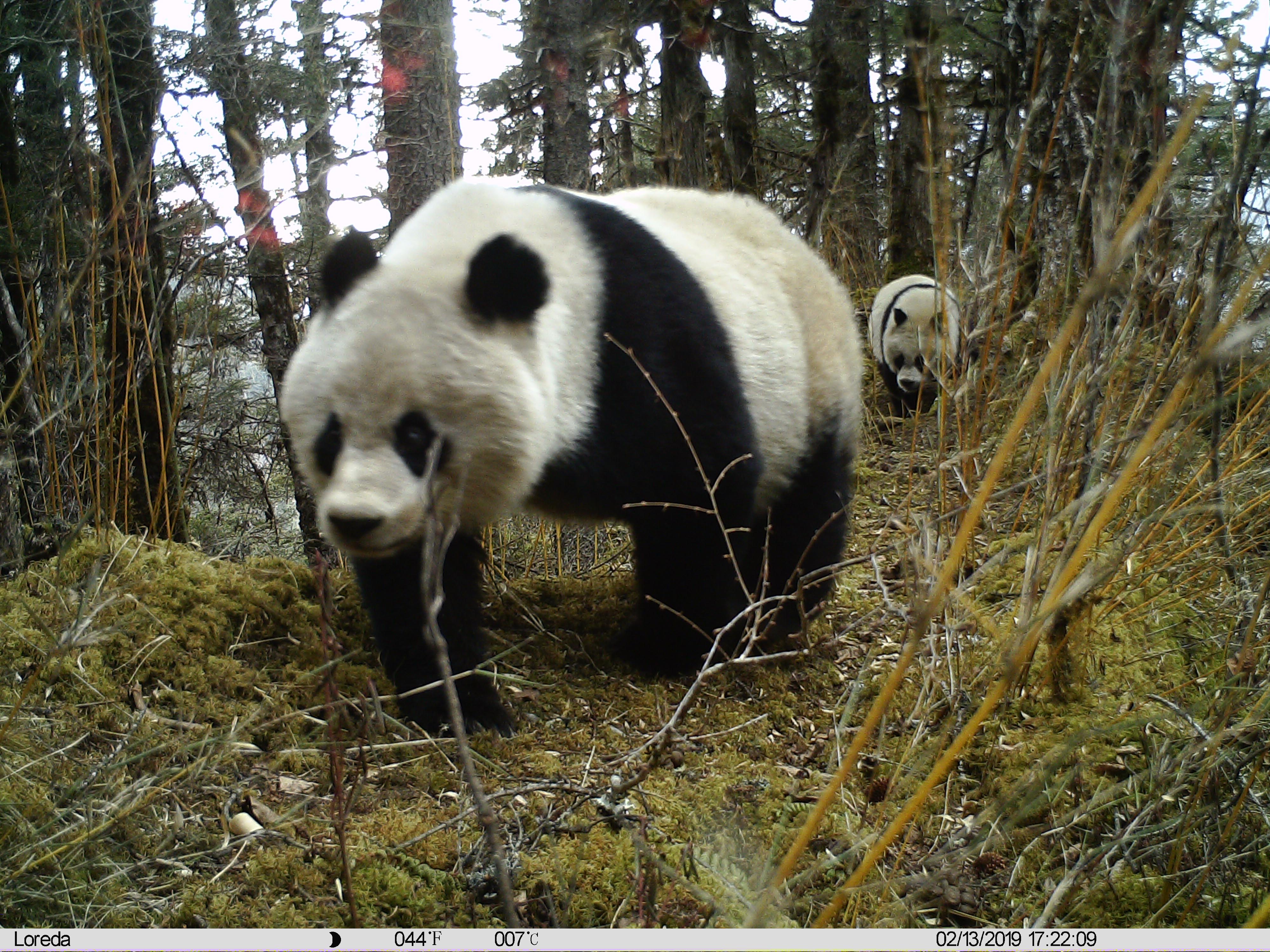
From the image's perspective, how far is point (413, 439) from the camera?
241cm

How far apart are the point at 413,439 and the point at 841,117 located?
320 inches

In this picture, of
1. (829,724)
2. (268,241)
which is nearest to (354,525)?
(829,724)

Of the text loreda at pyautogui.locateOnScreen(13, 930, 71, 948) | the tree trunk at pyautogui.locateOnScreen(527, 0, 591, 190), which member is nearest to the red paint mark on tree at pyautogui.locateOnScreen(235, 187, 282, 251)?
the tree trunk at pyautogui.locateOnScreen(527, 0, 591, 190)

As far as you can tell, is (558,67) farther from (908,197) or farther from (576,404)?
(908,197)

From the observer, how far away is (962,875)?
205 cm

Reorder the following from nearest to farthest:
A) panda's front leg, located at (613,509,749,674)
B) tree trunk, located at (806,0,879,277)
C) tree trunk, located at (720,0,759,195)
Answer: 1. panda's front leg, located at (613,509,749,674)
2. tree trunk, located at (720,0,759,195)
3. tree trunk, located at (806,0,879,277)

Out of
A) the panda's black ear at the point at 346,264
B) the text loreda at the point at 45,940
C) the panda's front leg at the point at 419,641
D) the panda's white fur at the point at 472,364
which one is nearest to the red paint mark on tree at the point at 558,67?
the panda's white fur at the point at 472,364

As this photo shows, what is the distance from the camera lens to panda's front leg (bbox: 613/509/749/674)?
308 cm

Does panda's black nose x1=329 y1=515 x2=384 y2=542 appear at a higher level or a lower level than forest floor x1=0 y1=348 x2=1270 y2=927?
higher

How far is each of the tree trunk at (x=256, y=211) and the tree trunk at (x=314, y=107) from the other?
247mm

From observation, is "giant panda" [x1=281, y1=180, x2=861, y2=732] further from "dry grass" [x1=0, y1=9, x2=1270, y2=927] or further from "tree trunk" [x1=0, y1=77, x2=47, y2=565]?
"tree trunk" [x1=0, y1=77, x2=47, y2=565]

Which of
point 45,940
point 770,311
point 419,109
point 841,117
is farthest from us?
point 841,117

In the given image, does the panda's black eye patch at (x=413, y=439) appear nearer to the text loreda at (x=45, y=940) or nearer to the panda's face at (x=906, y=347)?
the text loreda at (x=45, y=940)

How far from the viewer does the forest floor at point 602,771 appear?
5.92 feet
